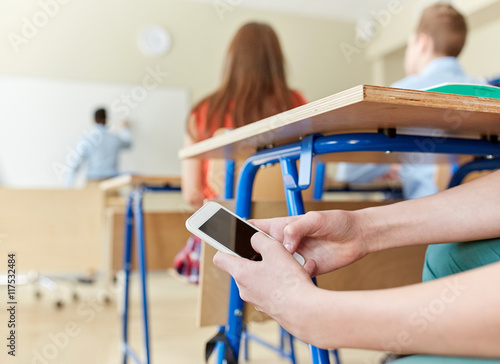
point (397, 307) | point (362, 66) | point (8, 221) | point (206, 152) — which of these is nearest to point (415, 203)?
point (397, 307)

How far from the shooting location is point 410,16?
5301mm

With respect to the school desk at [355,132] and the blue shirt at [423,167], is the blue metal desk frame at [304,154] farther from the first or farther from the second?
the blue shirt at [423,167]

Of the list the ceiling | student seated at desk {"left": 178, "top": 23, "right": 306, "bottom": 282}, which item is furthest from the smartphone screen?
the ceiling

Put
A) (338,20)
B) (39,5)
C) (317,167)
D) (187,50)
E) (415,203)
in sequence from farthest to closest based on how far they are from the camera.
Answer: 1. (338,20)
2. (187,50)
3. (39,5)
4. (317,167)
5. (415,203)

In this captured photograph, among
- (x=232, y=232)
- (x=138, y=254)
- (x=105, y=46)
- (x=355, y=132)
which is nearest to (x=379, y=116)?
(x=355, y=132)

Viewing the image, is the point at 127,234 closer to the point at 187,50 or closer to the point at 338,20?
the point at 187,50

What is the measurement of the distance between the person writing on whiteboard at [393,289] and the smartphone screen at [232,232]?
2cm

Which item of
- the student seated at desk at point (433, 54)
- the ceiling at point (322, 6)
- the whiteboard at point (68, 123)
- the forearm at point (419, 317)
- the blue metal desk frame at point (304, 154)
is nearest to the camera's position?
the forearm at point (419, 317)

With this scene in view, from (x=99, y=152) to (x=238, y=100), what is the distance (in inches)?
132

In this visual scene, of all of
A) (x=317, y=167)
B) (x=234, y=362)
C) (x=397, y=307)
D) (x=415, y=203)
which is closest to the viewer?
(x=397, y=307)

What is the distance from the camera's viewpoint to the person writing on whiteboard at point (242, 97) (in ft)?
5.28

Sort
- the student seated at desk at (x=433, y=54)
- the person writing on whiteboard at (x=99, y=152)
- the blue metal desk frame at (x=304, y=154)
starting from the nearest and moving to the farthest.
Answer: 1. the blue metal desk frame at (x=304, y=154)
2. the student seated at desk at (x=433, y=54)
3. the person writing on whiteboard at (x=99, y=152)

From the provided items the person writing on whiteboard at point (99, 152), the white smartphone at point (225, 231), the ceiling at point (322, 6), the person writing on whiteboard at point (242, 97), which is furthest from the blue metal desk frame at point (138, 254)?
the ceiling at point (322, 6)

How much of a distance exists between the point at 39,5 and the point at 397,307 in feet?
17.7
